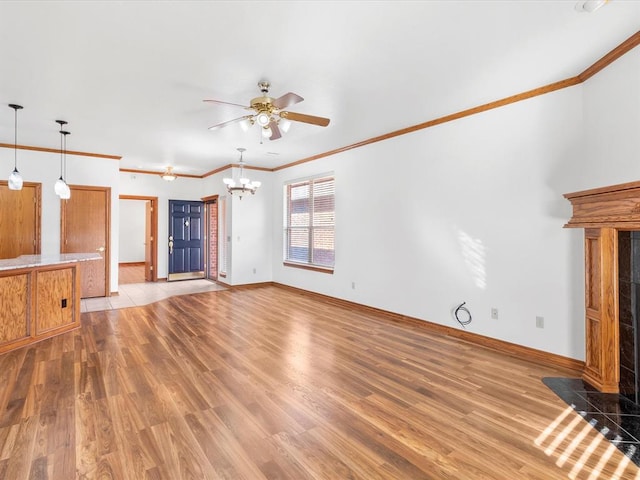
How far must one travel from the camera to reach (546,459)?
1929 millimetres

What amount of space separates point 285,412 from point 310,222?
4.73m

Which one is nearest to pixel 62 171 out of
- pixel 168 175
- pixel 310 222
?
pixel 168 175

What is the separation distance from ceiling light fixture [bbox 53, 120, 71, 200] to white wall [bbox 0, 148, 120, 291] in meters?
0.06

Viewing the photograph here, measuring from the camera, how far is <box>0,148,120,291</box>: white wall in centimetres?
571

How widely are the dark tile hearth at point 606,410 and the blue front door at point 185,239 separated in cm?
821

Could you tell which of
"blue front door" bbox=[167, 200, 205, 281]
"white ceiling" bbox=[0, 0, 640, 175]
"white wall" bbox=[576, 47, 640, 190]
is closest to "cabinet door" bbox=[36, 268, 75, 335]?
"white ceiling" bbox=[0, 0, 640, 175]

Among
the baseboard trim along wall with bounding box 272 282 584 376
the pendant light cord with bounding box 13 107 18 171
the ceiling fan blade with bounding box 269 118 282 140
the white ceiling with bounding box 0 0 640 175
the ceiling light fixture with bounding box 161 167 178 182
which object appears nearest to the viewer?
the white ceiling with bounding box 0 0 640 175

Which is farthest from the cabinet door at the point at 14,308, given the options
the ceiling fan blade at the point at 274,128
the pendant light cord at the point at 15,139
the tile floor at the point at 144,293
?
the ceiling fan blade at the point at 274,128

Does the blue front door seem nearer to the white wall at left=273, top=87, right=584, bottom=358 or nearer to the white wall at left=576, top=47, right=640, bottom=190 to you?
the white wall at left=273, top=87, right=584, bottom=358

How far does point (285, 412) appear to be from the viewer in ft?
7.91

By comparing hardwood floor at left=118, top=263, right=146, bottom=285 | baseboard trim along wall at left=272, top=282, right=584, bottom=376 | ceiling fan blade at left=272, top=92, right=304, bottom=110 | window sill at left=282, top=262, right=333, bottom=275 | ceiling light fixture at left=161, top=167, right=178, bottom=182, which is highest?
ceiling light fixture at left=161, top=167, right=178, bottom=182

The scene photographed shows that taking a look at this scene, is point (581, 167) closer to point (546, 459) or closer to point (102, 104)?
point (546, 459)

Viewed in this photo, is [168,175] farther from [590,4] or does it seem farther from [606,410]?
[606,410]

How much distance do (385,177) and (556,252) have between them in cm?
254
